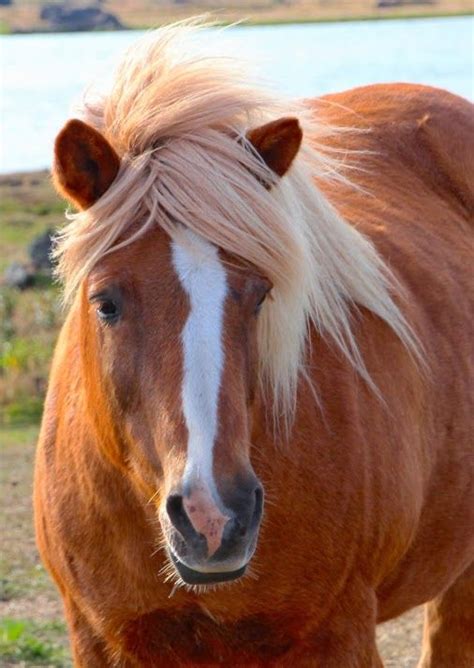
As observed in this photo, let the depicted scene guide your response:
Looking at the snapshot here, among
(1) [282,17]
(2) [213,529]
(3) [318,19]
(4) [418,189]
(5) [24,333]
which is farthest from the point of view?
(3) [318,19]

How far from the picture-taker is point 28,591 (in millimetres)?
6098

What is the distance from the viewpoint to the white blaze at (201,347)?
260 cm

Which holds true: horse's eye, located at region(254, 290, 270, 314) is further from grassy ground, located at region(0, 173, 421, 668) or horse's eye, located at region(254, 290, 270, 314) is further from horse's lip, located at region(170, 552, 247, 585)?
grassy ground, located at region(0, 173, 421, 668)

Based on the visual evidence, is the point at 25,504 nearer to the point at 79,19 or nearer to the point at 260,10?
→ the point at 79,19

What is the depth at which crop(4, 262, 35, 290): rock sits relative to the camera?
14.5 metres

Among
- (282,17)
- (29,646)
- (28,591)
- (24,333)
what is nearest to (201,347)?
(29,646)

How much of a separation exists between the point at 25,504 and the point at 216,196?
5.03 metres

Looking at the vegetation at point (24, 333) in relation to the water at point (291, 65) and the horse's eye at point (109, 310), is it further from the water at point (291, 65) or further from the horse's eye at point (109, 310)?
the horse's eye at point (109, 310)

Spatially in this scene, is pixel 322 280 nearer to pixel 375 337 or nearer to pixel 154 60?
pixel 375 337

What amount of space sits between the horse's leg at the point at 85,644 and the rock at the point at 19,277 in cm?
1125

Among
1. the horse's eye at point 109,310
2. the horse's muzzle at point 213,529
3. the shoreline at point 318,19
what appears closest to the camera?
the horse's muzzle at point 213,529

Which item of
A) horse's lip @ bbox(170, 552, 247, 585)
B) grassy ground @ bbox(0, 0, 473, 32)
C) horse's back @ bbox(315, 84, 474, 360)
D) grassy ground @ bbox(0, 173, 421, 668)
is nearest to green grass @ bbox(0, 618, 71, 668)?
grassy ground @ bbox(0, 173, 421, 668)

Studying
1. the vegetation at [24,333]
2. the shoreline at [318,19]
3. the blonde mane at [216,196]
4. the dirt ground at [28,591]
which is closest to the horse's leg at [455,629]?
the dirt ground at [28,591]

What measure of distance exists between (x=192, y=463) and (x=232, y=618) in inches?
29.5
